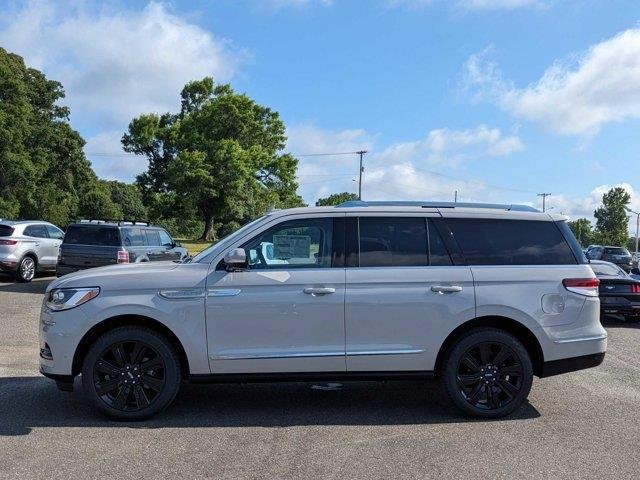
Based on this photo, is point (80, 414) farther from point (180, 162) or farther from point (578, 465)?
point (180, 162)

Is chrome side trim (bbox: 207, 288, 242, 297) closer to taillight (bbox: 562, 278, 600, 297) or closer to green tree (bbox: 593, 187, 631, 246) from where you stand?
taillight (bbox: 562, 278, 600, 297)

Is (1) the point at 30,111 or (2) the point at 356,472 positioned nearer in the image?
(2) the point at 356,472

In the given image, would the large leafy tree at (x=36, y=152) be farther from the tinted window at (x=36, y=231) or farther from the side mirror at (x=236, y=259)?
the side mirror at (x=236, y=259)

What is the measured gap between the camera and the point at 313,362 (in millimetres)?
5316

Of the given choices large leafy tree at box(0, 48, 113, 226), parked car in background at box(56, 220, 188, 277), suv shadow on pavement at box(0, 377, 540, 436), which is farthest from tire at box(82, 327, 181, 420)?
large leafy tree at box(0, 48, 113, 226)

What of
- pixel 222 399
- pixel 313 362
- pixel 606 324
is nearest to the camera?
pixel 313 362

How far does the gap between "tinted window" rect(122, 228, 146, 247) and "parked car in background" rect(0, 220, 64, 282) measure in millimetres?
3694

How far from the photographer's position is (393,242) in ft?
18.4

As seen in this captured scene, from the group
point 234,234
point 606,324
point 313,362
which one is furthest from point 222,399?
point 606,324

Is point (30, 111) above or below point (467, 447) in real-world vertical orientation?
above

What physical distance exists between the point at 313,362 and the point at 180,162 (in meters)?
46.1

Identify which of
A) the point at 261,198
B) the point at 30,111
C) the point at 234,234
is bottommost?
the point at 234,234

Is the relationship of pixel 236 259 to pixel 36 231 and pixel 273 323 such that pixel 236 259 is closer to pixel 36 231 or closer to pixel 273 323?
pixel 273 323

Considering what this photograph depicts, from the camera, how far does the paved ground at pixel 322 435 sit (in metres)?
4.30
